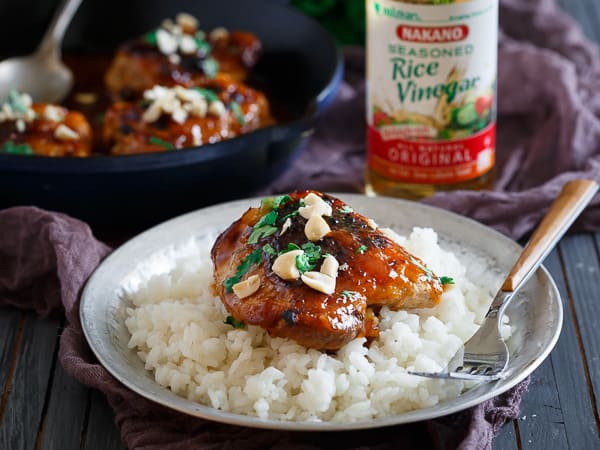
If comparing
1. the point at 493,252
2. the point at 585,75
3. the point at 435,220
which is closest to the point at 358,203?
the point at 435,220

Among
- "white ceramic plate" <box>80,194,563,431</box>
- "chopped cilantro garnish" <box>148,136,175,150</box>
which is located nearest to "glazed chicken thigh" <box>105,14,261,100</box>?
"chopped cilantro garnish" <box>148,136,175,150</box>

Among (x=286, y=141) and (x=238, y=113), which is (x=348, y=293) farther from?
(x=238, y=113)

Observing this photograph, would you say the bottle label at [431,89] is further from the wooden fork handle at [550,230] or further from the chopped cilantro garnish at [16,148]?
the chopped cilantro garnish at [16,148]

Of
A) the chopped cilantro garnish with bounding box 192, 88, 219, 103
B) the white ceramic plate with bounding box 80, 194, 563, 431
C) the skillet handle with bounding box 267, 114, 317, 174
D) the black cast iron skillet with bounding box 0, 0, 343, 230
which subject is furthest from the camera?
the chopped cilantro garnish with bounding box 192, 88, 219, 103

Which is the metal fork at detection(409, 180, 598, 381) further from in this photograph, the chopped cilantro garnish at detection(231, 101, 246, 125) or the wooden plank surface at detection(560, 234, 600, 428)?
the chopped cilantro garnish at detection(231, 101, 246, 125)

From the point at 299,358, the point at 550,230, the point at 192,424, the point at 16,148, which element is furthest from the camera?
the point at 16,148

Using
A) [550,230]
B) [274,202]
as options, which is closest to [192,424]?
[274,202]
